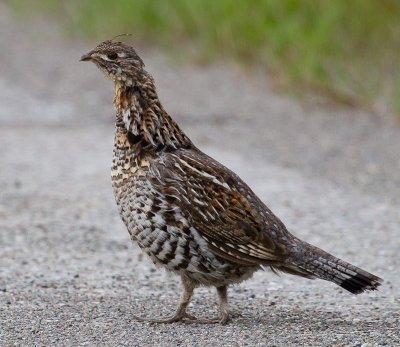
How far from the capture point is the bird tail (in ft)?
18.1

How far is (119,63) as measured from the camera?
233 inches

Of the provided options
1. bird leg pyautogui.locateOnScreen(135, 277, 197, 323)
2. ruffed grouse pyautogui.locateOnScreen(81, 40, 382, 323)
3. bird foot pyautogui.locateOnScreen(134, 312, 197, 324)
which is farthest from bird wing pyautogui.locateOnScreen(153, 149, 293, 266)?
bird foot pyautogui.locateOnScreen(134, 312, 197, 324)

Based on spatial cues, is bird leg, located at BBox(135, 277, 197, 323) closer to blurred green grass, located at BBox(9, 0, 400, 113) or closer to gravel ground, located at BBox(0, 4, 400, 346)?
gravel ground, located at BBox(0, 4, 400, 346)

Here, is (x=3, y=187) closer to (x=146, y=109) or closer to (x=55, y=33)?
(x=146, y=109)

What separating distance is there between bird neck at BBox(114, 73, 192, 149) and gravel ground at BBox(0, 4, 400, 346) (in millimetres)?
870

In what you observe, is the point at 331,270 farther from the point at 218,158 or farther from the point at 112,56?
the point at 218,158

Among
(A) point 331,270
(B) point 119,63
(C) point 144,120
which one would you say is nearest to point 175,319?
(A) point 331,270

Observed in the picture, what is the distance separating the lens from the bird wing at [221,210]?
218 inches

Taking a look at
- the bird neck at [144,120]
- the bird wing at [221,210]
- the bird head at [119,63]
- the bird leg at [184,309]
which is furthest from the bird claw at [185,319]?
the bird head at [119,63]

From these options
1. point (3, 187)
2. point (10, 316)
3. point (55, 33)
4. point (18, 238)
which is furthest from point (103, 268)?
point (55, 33)

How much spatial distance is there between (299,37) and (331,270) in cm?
730

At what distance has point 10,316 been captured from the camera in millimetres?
5660

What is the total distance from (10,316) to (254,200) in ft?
4.27

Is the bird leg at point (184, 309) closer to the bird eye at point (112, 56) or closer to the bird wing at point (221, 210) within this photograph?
the bird wing at point (221, 210)
